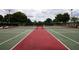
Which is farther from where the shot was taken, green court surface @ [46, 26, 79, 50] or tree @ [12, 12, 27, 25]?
tree @ [12, 12, 27, 25]

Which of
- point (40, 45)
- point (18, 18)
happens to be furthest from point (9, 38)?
point (18, 18)

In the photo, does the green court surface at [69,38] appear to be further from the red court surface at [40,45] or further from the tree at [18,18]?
the tree at [18,18]

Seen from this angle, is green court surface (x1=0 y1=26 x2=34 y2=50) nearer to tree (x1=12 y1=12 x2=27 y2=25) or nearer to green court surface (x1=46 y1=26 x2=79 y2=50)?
green court surface (x1=46 y1=26 x2=79 y2=50)

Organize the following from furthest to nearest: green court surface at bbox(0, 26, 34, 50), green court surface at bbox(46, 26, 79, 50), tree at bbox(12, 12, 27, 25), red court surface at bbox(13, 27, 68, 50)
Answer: tree at bbox(12, 12, 27, 25) → green court surface at bbox(46, 26, 79, 50) → green court surface at bbox(0, 26, 34, 50) → red court surface at bbox(13, 27, 68, 50)

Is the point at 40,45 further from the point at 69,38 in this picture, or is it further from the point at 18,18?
the point at 18,18

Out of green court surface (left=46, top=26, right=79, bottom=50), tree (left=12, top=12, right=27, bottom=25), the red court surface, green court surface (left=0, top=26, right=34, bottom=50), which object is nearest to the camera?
the red court surface

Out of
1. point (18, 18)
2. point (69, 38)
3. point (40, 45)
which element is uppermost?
point (40, 45)

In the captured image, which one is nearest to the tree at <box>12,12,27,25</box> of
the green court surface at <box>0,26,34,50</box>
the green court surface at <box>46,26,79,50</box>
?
the green court surface at <box>0,26,34,50</box>

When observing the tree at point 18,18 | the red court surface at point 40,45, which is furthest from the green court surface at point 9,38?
the tree at point 18,18
